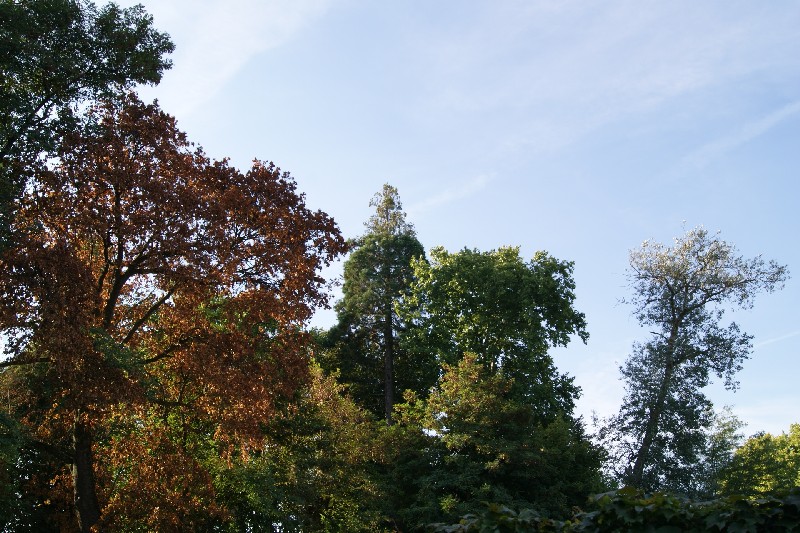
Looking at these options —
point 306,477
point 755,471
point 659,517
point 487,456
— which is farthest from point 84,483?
point 755,471

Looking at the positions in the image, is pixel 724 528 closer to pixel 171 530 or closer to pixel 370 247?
pixel 171 530

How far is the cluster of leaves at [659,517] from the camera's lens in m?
5.25

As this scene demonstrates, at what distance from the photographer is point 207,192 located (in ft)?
53.4

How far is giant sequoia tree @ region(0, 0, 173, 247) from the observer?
44.4 ft

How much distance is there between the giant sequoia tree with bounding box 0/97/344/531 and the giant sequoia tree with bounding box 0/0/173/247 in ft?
1.72

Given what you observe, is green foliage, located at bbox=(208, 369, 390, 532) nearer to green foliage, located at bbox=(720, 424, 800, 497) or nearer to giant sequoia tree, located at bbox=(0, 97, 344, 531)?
giant sequoia tree, located at bbox=(0, 97, 344, 531)

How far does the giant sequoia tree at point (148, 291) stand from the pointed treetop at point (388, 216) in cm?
2524

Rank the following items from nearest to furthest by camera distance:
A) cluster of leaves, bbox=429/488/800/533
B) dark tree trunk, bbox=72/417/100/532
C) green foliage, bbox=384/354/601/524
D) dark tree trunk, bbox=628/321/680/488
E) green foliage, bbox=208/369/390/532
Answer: cluster of leaves, bbox=429/488/800/533 → dark tree trunk, bbox=72/417/100/532 → green foliage, bbox=208/369/390/532 → green foliage, bbox=384/354/601/524 → dark tree trunk, bbox=628/321/680/488

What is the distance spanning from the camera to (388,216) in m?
43.0

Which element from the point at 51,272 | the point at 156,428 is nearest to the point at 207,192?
the point at 51,272

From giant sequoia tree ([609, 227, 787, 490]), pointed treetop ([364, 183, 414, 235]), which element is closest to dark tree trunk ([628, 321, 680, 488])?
giant sequoia tree ([609, 227, 787, 490])

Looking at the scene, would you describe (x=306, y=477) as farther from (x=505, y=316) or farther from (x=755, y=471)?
(x=755, y=471)

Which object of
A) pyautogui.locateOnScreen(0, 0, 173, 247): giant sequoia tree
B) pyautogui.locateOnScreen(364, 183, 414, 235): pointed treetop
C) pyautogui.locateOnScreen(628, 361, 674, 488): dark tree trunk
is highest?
pyautogui.locateOnScreen(364, 183, 414, 235): pointed treetop

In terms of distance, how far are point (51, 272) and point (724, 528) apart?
450 inches
